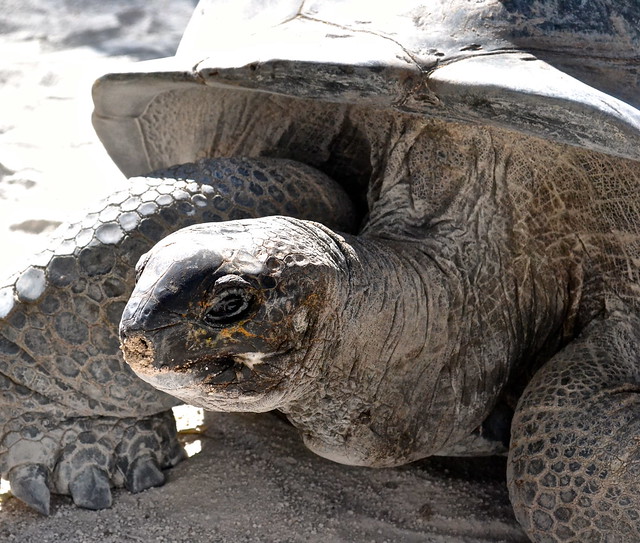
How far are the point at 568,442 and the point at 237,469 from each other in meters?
0.95

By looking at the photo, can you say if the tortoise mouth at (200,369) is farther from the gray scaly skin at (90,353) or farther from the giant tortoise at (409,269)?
the gray scaly skin at (90,353)

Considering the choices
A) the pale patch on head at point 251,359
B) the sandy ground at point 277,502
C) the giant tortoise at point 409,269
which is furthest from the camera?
the sandy ground at point 277,502

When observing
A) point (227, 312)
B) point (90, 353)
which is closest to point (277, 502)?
point (90, 353)

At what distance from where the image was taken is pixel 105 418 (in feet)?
9.29

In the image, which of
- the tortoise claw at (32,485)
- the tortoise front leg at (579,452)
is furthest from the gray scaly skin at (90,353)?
the tortoise front leg at (579,452)

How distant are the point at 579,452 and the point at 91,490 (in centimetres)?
129

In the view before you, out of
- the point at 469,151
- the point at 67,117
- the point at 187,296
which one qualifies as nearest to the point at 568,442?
Answer: the point at 469,151

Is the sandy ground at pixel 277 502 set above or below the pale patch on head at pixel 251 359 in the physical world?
below

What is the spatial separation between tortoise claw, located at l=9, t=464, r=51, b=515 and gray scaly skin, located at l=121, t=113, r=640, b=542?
2.32 ft

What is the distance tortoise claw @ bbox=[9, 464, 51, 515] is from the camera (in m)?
2.68

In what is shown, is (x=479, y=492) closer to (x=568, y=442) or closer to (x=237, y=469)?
(x=568, y=442)

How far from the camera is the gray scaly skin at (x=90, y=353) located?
2682 mm

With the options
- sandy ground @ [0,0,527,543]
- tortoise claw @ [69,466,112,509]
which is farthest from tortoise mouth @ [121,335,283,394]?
tortoise claw @ [69,466,112,509]

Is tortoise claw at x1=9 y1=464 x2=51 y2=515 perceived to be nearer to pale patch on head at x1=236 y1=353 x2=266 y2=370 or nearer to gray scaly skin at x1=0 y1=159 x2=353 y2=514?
gray scaly skin at x1=0 y1=159 x2=353 y2=514
